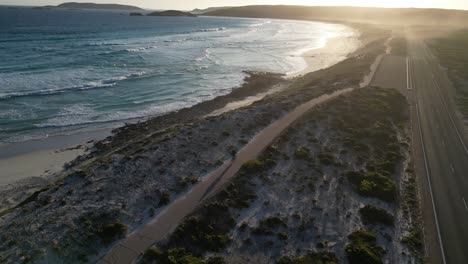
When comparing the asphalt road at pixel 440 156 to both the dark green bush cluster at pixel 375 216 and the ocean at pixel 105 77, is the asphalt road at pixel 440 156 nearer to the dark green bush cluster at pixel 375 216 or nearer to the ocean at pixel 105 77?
the dark green bush cluster at pixel 375 216

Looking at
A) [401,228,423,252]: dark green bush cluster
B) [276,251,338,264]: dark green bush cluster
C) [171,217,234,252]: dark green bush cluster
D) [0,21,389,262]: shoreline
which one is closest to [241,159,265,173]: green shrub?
[0,21,389,262]: shoreline

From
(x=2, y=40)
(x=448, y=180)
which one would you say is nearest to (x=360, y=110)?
(x=448, y=180)

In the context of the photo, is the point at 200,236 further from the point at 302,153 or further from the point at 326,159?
the point at 326,159

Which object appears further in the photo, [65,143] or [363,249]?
[65,143]

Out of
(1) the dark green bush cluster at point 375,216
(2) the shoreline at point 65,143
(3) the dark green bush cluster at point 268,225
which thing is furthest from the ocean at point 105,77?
(1) the dark green bush cluster at point 375,216

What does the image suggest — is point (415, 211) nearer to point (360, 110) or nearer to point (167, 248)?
point (167, 248)

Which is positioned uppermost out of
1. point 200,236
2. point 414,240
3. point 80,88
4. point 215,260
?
point 80,88

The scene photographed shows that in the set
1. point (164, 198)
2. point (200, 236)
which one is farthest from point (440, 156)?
point (164, 198)
